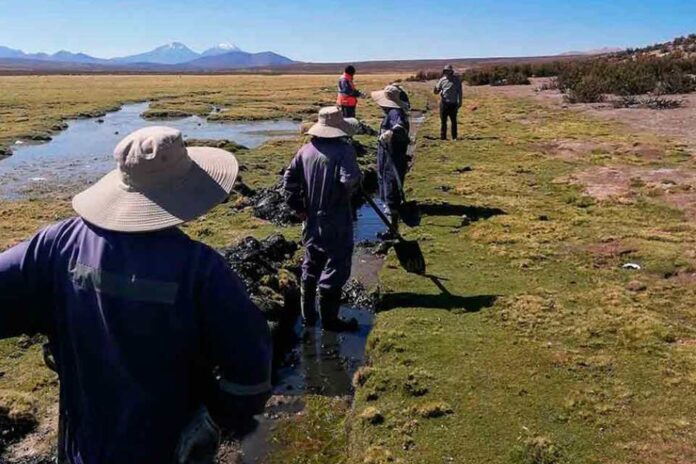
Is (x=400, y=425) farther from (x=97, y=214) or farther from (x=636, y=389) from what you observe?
(x=97, y=214)

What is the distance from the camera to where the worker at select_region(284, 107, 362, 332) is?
8281mm

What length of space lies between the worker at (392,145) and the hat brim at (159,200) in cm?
930

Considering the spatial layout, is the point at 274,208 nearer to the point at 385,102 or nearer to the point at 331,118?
the point at 385,102

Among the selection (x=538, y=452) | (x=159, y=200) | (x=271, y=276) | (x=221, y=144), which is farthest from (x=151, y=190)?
(x=221, y=144)

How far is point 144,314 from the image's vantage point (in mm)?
2836

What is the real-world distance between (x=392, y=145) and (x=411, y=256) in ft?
9.28

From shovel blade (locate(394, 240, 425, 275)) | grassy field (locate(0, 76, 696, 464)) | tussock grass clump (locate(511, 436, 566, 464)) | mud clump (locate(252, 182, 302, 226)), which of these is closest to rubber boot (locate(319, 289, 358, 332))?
grassy field (locate(0, 76, 696, 464))

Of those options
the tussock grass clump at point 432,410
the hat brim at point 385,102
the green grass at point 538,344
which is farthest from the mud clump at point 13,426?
the hat brim at point 385,102

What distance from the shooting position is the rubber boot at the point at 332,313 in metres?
8.81

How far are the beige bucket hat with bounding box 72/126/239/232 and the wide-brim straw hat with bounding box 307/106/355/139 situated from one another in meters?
5.21

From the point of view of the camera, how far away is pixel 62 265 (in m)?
2.92

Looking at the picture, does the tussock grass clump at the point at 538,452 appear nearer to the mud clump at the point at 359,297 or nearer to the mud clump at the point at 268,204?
the mud clump at the point at 359,297

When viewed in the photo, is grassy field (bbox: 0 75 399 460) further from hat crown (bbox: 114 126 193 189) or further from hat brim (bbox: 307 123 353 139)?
hat crown (bbox: 114 126 193 189)

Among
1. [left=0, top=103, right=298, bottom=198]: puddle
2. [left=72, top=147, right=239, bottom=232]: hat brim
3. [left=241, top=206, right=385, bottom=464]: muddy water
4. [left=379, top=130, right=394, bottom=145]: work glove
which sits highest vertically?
[left=72, top=147, right=239, bottom=232]: hat brim
